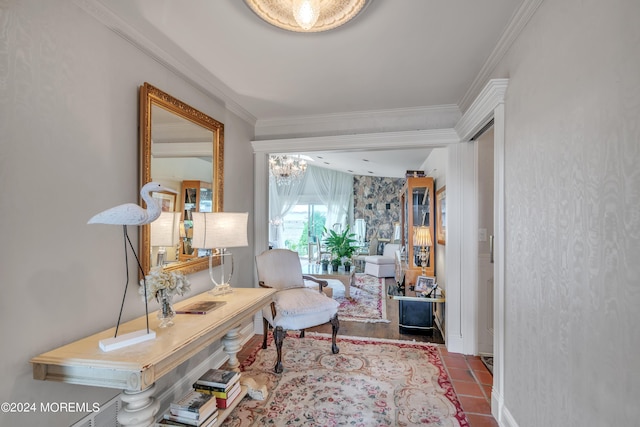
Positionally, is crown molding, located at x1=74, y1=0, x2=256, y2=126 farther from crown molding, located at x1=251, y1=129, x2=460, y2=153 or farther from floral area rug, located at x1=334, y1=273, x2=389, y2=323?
floral area rug, located at x1=334, y1=273, x2=389, y2=323

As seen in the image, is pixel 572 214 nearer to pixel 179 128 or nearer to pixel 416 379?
pixel 416 379

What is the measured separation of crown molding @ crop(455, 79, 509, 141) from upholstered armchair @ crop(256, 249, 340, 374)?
1978 mm

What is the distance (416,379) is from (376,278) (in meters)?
4.45

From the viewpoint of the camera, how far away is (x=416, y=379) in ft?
8.03

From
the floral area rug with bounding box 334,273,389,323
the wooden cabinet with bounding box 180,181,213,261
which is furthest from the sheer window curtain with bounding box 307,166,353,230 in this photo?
the wooden cabinet with bounding box 180,181,213,261

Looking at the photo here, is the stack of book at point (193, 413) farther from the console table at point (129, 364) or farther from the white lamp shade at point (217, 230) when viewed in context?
the white lamp shade at point (217, 230)

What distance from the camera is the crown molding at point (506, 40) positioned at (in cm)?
154

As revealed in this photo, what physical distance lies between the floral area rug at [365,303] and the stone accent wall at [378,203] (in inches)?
110

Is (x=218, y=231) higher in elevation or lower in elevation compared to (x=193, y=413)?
higher

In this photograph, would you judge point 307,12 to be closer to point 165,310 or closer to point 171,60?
point 171,60

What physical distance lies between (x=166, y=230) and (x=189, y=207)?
0.30 m

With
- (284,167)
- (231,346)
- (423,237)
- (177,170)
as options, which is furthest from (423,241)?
(284,167)

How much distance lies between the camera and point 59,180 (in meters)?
1.37

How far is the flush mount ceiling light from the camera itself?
1.41 m
